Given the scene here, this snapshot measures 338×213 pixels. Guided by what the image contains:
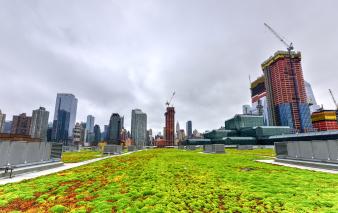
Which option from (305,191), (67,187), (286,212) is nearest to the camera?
(286,212)

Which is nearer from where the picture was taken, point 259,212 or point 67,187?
point 259,212

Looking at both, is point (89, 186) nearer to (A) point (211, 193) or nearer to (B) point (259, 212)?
(A) point (211, 193)

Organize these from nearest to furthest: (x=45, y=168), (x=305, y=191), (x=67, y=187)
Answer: (x=305, y=191) < (x=67, y=187) < (x=45, y=168)

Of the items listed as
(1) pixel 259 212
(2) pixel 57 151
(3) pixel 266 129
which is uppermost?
(3) pixel 266 129

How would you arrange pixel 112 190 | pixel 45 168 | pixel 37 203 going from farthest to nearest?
pixel 45 168 < pixel 112 190 < pixel 37 203

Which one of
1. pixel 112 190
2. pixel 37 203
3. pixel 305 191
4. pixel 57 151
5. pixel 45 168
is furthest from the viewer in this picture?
pixel 57 151

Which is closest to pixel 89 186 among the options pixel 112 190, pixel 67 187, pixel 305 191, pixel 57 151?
pixel 67 187

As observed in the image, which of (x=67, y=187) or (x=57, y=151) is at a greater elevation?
(x=57, y=151)

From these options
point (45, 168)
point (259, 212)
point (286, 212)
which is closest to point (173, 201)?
point (259, 212)

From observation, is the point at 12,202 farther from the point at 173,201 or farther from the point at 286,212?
the point at 286,212
